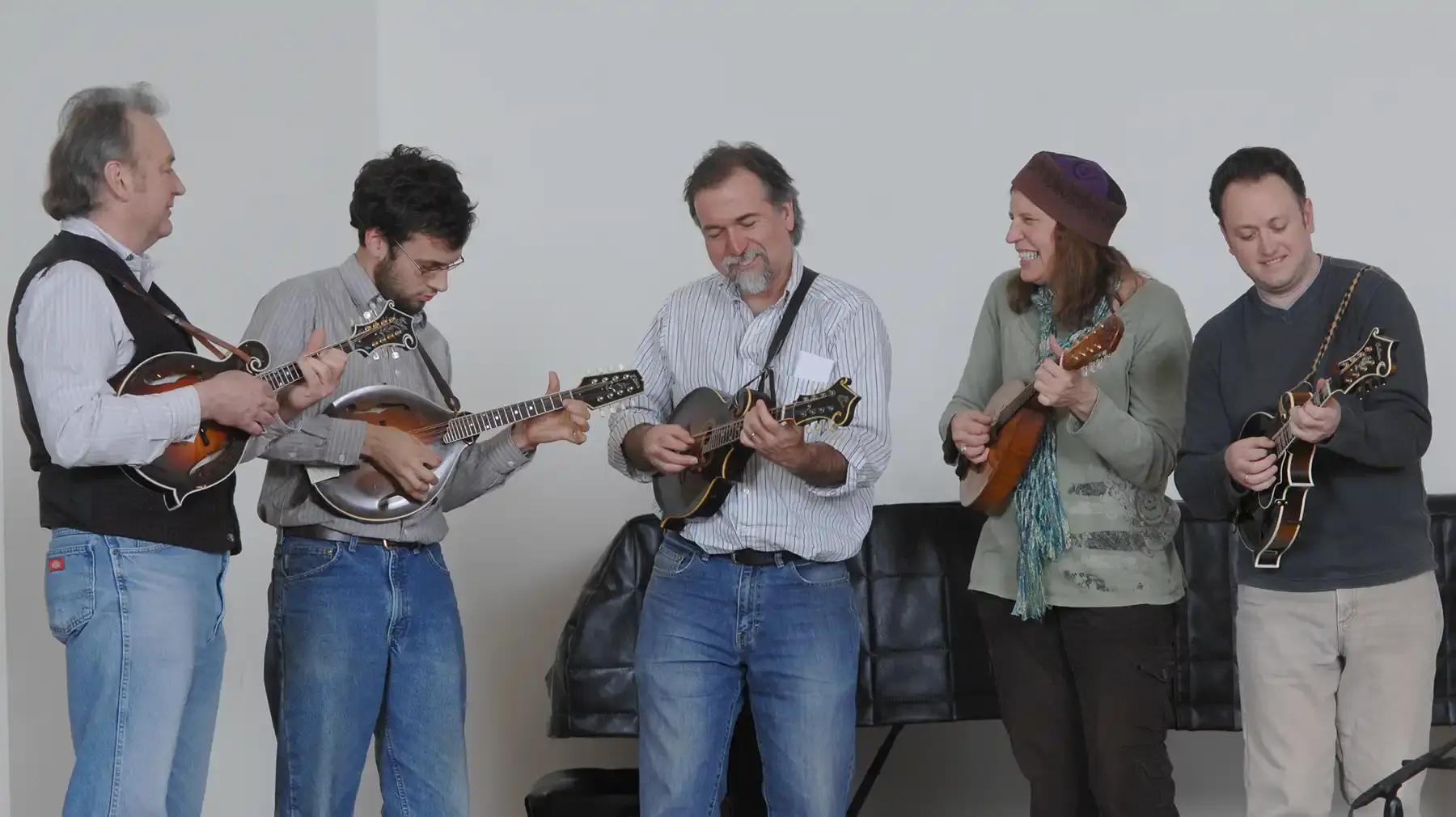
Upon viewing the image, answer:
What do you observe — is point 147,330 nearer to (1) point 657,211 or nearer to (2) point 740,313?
(2) point 740,313

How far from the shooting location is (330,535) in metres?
2.64

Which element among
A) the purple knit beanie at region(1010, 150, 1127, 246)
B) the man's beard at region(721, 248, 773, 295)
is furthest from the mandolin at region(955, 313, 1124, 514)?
the man's beard at region(721, 248, 773, 295)

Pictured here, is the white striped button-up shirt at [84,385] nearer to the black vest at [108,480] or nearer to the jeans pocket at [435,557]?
the black vest at [108,480]

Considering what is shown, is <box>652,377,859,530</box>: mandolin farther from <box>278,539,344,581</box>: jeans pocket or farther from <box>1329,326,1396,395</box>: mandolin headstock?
<box>1329,326,1396,395</box>: mandolin headstock

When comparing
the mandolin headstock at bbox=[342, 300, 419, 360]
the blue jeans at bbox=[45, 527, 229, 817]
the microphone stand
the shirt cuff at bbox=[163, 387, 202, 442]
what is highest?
the mandolin headstock at bbox=[342, 300, 419, 360]

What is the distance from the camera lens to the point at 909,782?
4.33 meters

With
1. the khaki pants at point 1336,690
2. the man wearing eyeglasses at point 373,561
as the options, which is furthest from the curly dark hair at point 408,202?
the khaki pants at point 1336,690

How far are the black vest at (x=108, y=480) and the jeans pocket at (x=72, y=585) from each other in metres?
0.03

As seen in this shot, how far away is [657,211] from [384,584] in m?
2.07

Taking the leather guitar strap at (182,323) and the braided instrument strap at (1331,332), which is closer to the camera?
the leather guitar strap at (182,323)

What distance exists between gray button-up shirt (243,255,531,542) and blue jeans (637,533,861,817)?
0.52 m

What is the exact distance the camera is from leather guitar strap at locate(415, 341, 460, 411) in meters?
2.85

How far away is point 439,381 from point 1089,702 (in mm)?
1361

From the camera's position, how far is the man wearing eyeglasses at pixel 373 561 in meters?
2.61
